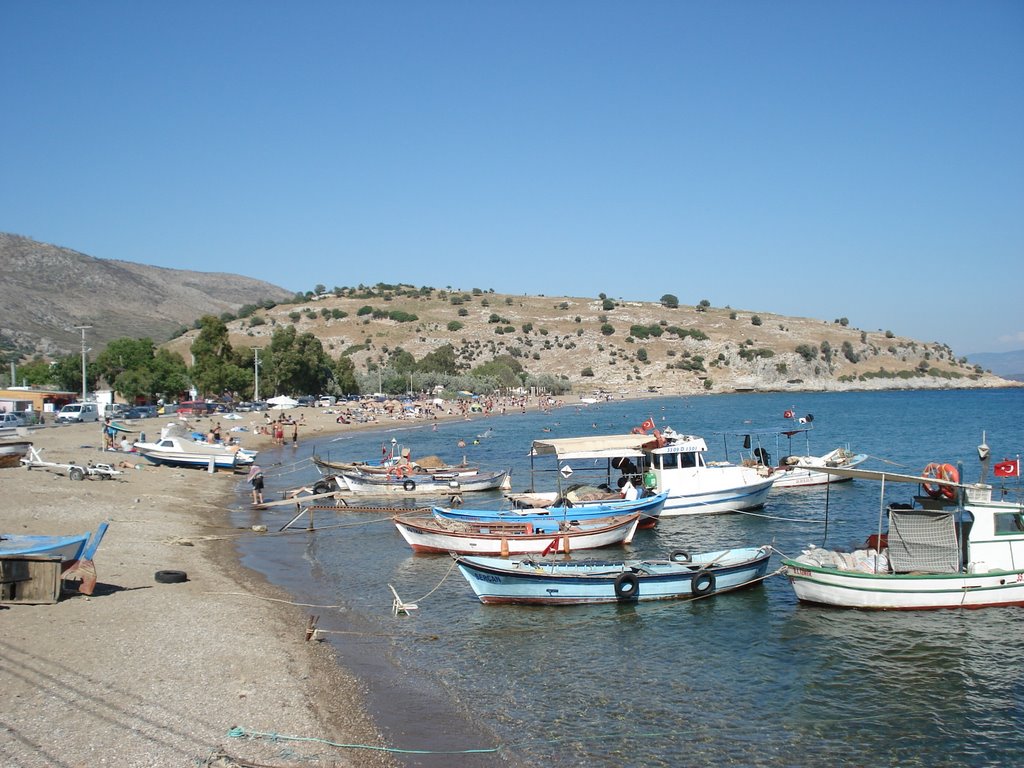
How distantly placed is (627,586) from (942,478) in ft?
25.0

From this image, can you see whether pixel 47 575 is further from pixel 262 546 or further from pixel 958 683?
pixel 958 683

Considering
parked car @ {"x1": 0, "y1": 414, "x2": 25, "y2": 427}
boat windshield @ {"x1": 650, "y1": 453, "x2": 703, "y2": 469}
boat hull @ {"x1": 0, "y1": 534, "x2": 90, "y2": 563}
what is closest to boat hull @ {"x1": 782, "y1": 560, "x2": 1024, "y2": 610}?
boat windshield @ {"x1": 650, "y1": 453, "x2": 703, "y2": 469}

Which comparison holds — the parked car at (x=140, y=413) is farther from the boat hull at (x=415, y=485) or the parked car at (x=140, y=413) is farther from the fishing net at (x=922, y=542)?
the fishing net at (x=922, y=542)

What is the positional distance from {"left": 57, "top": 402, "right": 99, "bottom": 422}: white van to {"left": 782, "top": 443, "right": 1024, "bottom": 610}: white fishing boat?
197 feet

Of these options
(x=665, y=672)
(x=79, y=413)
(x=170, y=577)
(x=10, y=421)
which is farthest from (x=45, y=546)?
(x=79, y=413)

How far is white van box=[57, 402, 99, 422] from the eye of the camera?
6322 cm

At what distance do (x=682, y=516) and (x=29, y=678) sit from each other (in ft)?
77.1

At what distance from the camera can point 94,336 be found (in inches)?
6663

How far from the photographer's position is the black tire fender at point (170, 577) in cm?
1894

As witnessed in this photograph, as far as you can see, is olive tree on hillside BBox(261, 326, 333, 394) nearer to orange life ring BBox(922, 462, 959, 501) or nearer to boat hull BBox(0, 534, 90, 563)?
boat hull BBox(0, 534, 90, 563)

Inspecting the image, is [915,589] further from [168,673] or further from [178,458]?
[178,458]

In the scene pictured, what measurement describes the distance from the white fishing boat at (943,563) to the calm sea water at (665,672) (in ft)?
1.23

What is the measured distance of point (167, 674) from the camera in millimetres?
13078

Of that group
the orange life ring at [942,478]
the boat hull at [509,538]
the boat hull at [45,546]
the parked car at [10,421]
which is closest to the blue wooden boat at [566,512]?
the boat hull at [509,538]
